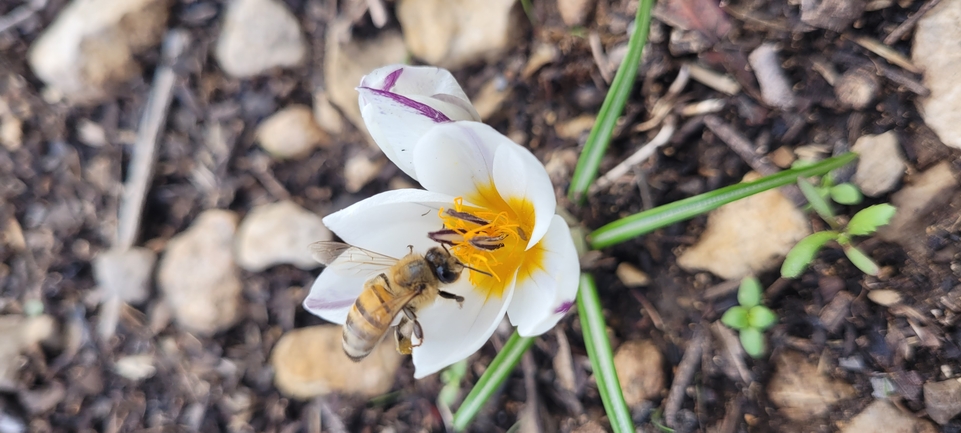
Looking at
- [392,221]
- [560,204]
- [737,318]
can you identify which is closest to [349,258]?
[392,221]

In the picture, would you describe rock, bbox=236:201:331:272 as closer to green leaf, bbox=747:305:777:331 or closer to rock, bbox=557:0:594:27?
rock, bbox=557:0:594:27

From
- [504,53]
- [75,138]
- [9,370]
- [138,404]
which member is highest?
[504,53]

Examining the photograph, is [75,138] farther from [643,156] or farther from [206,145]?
[643,156]

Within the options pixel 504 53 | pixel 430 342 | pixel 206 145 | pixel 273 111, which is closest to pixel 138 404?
pixel 206 145

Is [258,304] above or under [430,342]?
under

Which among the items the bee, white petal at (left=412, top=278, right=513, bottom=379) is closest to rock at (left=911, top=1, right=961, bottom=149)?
white petal at (left=412, top=278, right=513, bottom=379)

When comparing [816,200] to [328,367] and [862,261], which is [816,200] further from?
[328,367]

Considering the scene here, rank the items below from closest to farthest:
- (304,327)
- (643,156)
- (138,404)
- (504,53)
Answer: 1. (643,156)
2. (504,53)
3. (304,327)
4. (138,404)
